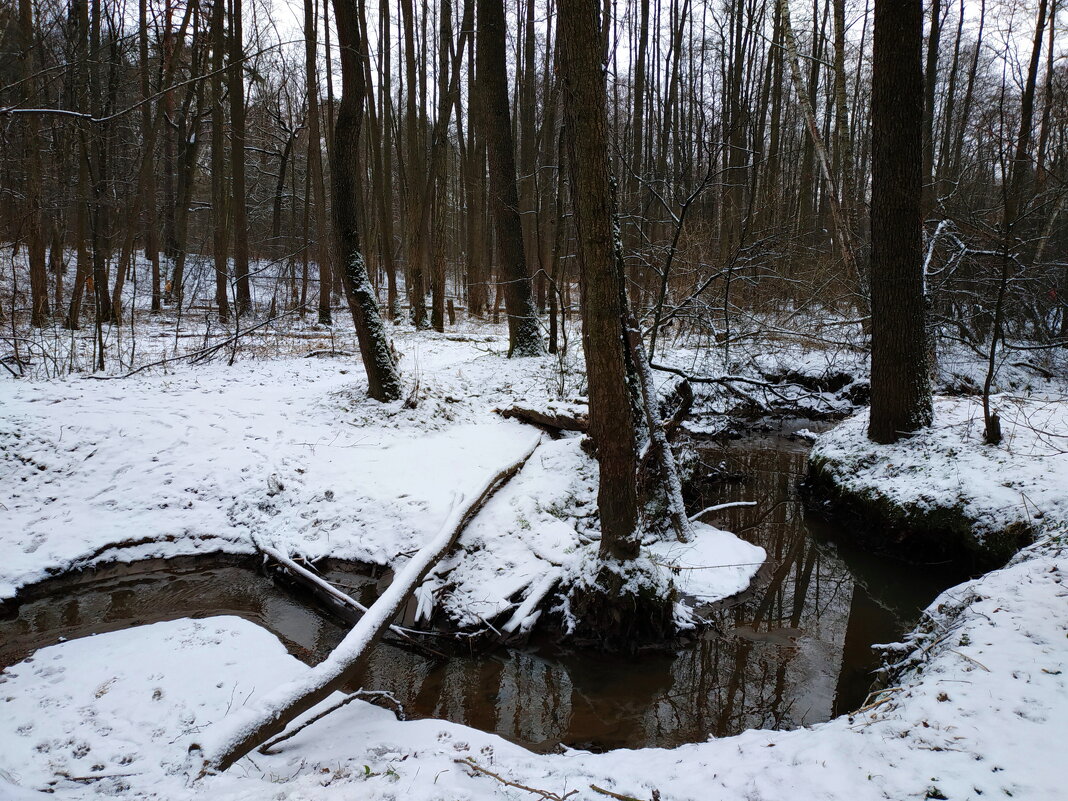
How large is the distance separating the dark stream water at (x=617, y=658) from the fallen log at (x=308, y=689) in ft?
1.71

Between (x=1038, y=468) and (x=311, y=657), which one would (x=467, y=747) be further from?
(x=1038, y=468)

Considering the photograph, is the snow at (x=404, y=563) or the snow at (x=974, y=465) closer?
the snow at (x=404, y=563)

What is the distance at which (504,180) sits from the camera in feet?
37.0

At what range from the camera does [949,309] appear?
10703 mm

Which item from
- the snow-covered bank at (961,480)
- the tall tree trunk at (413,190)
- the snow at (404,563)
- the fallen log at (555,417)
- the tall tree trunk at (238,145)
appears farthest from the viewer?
the tall tree trunk at (413,190)

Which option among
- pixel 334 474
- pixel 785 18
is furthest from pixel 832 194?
pixel 334 474

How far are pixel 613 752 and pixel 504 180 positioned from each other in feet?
33.4

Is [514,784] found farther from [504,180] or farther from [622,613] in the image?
[504,180]

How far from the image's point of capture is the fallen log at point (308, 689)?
2996 mm

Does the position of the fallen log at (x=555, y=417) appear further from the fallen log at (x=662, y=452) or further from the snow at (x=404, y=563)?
the fallen log at (x=662, y=452)

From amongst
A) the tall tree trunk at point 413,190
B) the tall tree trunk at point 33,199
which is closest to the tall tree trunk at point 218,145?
the tall tree trunk at point 33,199

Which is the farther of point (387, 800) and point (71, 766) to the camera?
point (71, 766)

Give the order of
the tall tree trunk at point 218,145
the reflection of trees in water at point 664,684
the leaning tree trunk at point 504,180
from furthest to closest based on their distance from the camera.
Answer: the tall tree trunk at point 218,145
the leaning tree trunk at point 504,180
the reflection of trees in water at point 664,684

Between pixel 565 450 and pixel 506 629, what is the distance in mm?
2469
